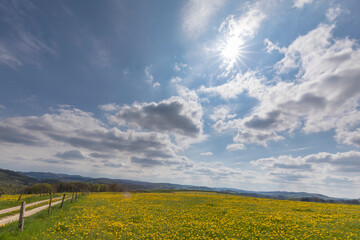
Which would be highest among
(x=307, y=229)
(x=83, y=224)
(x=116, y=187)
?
(x=307, y=229)

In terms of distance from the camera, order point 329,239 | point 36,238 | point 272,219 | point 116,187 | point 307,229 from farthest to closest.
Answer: point 116,187, point 272,219, point 307,229, point 329,239, point 36,238

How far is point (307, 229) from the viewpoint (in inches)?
702

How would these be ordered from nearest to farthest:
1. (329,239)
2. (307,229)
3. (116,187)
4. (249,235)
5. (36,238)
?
(36,238), (329,239), (249,235), (307,229), (116,187)

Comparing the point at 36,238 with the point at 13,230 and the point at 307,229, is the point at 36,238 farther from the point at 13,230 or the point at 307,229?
the point at 307,229

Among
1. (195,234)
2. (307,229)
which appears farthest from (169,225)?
(307,229)

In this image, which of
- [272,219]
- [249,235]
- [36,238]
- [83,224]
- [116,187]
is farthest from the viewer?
[116,187]

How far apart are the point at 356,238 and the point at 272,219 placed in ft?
27.0

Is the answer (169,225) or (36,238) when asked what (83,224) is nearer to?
(36,238)

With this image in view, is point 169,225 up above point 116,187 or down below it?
above

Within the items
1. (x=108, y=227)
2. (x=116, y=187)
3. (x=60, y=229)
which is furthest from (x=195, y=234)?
(x=116, y=187)

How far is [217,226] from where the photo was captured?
1966 centimetres

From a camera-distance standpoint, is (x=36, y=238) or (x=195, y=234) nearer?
(x=36, y=238)

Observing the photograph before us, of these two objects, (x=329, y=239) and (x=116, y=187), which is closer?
(x=329, y=239)

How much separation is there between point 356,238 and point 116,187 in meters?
145
